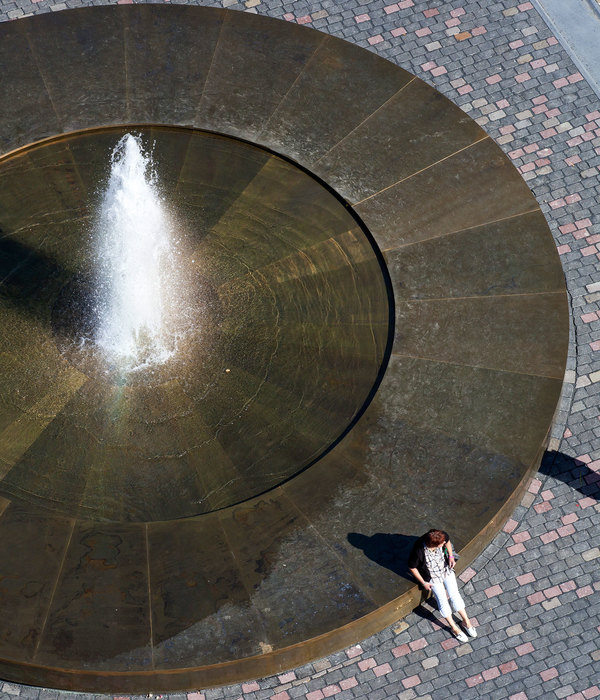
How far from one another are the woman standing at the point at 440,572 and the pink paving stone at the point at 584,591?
119cm

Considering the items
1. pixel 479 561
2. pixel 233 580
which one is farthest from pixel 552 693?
pixel 233 580

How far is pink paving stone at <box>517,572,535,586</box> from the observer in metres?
11.7

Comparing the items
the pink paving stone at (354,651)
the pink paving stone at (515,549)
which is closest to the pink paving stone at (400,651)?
the pink paving stone at (354,651)

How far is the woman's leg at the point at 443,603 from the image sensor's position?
36.1ft

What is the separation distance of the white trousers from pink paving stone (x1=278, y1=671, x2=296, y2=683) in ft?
5.12

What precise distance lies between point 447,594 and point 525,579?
970 mm

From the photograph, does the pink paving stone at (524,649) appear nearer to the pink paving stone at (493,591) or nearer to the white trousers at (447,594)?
the pink paving stone at (493,591)

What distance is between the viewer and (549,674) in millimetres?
11086

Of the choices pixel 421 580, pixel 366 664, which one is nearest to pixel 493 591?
pixel 421 580

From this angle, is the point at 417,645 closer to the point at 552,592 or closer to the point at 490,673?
the point at 490,673

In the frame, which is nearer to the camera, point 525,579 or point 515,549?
point 525,579

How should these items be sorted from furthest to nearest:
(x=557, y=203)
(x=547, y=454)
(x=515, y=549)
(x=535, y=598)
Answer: (x=557, y=203) → (x=547, y=454) → (x=515, y=549) → (x=535, y=598)

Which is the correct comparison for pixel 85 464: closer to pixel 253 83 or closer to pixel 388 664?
pixel 388 664

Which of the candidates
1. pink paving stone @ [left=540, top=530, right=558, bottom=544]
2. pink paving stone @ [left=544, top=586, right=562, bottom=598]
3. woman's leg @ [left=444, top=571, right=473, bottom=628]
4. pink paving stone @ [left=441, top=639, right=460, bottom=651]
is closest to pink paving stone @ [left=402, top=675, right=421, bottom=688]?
pink paving stone @ [left=441, top=639, right=460, bottom=651]
